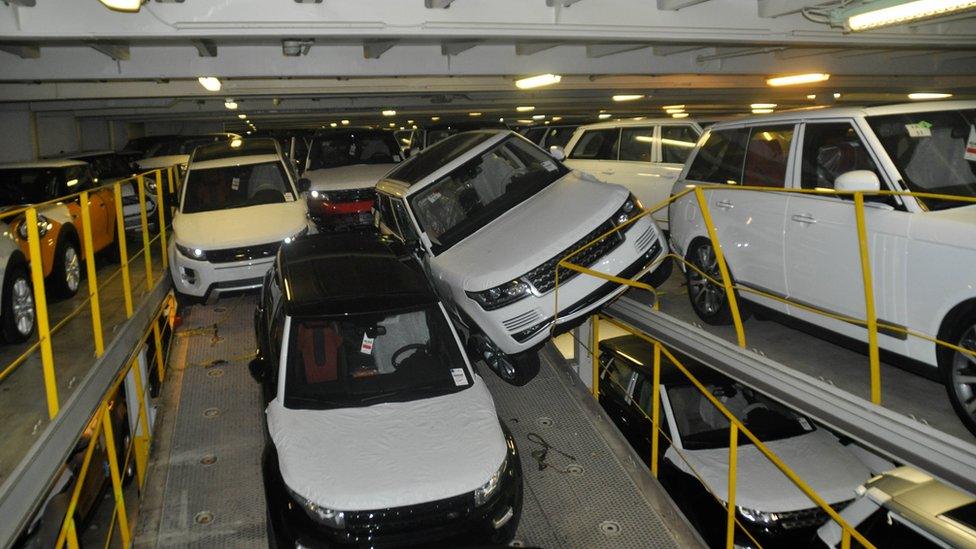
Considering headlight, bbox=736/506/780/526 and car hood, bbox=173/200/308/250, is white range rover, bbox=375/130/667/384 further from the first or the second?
headlight, bbox=736/506/780/526

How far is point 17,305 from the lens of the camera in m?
5.88

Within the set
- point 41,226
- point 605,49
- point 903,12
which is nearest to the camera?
point 903,12

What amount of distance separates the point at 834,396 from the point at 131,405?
6363 millimetres

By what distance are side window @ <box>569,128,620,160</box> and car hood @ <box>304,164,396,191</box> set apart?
10.3 ft

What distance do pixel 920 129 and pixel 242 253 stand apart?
6769 millimetres

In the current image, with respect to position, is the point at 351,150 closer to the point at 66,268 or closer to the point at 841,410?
the point at 66,268

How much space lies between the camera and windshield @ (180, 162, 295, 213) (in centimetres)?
939

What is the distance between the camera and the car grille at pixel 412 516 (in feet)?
13.9

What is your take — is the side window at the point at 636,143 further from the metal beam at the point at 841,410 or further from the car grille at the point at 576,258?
the metal beam at the point at 841,410

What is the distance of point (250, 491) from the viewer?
5559mm

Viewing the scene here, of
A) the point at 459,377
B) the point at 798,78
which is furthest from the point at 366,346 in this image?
the point at 798,78

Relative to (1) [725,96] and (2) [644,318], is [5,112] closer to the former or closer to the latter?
(2) [644,318]

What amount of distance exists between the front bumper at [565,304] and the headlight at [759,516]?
2.00m

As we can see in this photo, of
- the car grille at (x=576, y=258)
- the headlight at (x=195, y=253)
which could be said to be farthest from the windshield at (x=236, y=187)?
the car grille at (x=576, y=258)
